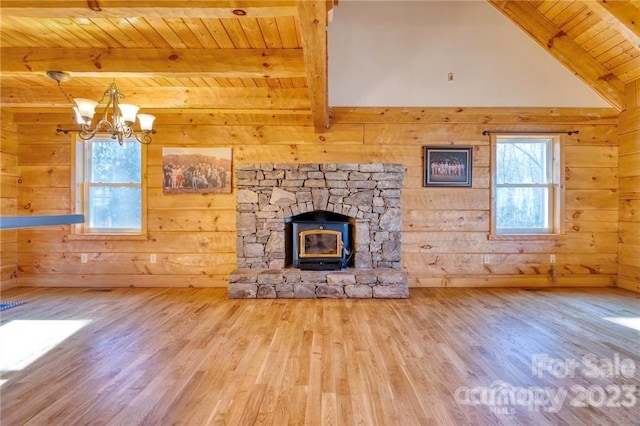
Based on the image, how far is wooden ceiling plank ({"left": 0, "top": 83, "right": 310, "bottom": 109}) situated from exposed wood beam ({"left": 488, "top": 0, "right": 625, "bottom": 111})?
2.90 metres

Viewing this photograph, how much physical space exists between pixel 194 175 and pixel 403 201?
2.81m

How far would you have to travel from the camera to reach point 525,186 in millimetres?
4238

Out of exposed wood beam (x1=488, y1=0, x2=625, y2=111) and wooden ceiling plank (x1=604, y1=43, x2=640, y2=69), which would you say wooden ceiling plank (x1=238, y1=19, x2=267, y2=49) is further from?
wooden ceiling plank (x1=604, y1=43, x2=640, y2=69)

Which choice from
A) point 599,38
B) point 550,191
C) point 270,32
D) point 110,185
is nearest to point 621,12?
point 599,38

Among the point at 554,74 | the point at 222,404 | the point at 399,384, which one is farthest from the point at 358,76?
the point at 222,404

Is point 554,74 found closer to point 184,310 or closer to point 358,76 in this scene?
point 358,76

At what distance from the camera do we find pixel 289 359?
2.18 meters

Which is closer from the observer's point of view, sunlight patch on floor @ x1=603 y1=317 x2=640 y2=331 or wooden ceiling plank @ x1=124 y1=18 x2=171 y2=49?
wooden ceiling plank @ x1=124 y1=18 x2=171 y2=49

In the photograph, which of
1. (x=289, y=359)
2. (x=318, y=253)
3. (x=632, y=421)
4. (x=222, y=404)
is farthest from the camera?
(x=318, y=253)

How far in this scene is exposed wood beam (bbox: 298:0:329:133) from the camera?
70.1 inches

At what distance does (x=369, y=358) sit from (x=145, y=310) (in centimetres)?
238

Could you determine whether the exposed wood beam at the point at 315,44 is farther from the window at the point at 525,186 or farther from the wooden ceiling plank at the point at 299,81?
the window at the point at 525,186

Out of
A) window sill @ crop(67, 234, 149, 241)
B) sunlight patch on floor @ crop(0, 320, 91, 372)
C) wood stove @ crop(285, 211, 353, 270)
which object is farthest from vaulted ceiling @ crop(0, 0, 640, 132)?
sunlight patch on floor @ crop(0, 320, 91, 372)

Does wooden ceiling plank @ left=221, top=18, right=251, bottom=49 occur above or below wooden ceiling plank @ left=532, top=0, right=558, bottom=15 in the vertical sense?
below
